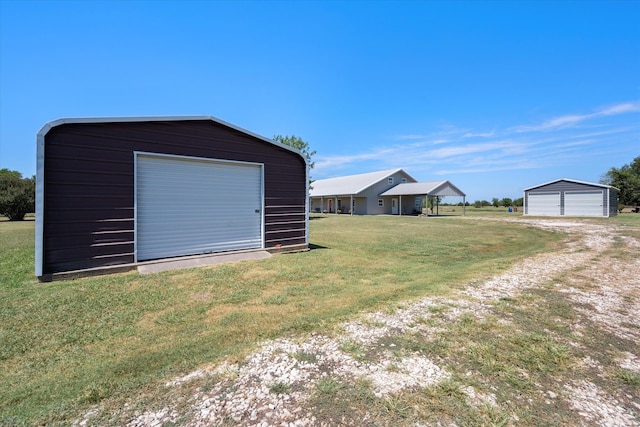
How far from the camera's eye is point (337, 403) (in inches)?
82.6

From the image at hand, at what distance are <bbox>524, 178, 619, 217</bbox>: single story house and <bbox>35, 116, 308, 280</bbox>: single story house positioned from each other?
27.6 metres

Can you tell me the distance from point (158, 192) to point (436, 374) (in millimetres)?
6660

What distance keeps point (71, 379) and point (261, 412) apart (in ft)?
5.97

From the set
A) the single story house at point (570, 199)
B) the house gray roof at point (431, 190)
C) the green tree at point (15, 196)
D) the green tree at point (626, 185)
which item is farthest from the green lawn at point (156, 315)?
the green tree at point (626, 185)

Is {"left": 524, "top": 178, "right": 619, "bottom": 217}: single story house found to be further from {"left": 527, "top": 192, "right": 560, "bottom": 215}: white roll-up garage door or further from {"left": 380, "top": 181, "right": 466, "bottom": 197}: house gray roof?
{"left": 380, "top": 181, "right": 466, "bottom": 197}: house gray roof

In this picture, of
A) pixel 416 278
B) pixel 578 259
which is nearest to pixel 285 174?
pixel 416 278

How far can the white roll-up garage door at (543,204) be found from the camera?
25906 millimetres

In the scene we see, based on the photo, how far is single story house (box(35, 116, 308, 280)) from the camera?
538 centimetres

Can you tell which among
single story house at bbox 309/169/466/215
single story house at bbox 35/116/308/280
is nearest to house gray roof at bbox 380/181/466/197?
single story house at bbox 309/169/466/215

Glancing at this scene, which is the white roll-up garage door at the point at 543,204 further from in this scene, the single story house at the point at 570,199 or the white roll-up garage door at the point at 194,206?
the white roll-up garage door at the point at 194,206

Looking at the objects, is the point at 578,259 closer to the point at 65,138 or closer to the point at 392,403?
the point at 392,403

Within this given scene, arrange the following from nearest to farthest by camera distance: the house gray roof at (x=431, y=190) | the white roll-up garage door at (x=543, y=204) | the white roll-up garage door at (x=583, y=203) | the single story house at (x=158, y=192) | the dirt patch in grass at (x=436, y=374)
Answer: the dirt patch in grass at (x=436, y=374) → the single story house at (x=158, y=192) → the white roll-up garage door at (x=583, y=203) → the white roll-up garage door at (x=543, y=204) → the house gray roof at (x=431, y=190)

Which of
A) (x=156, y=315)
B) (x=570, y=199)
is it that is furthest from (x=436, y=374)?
(x=570, y=199)

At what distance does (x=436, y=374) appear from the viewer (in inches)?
96.0
